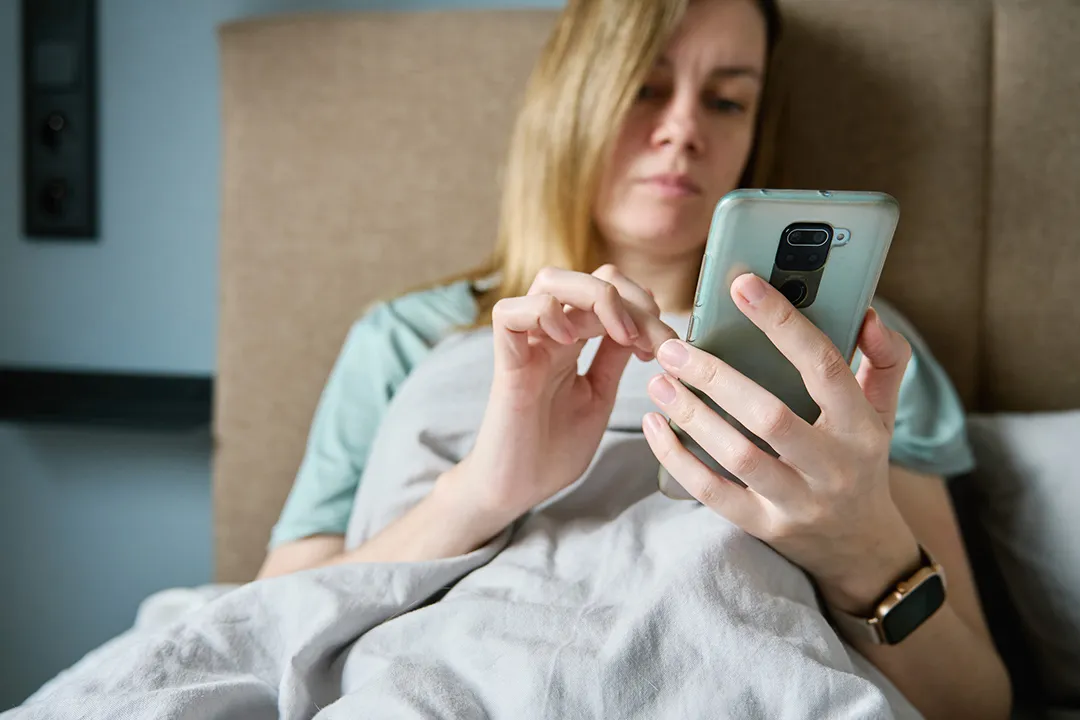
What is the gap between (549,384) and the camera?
29.3 inches

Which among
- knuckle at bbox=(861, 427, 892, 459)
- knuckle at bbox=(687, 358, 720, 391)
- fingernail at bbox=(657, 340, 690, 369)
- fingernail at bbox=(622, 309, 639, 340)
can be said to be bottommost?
knuckle at bbox=(861, 427, 892, 459)

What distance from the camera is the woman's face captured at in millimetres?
938

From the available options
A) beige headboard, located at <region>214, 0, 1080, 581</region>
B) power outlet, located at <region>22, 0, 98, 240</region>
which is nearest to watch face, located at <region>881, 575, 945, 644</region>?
beige headboard, located at <region>214, 0, 1080, 581</region>

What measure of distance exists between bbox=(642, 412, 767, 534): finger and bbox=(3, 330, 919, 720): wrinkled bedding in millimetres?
18

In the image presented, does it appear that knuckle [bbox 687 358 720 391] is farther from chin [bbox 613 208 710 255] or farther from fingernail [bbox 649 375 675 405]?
chin [bbox 613 208 710 255]

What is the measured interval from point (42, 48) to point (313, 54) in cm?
48

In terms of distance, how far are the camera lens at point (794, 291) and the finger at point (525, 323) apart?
160 millimetres

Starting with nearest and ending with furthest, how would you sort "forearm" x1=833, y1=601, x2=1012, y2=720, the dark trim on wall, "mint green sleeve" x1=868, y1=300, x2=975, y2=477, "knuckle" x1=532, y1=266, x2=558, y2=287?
1. "knuckle" x1=532, y1=266, x2=558, y2=287
2. "forearm" x1=833, y1=601, x2=1012, y2=720
3. "mint green sleeve" x1=868, y1=300, x2=975, y2=477
4. the dark trim on wall

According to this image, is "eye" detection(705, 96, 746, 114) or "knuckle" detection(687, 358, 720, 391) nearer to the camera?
"knuckle" detection(687, 358, 720, 391)

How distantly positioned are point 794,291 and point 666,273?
421 millimetres

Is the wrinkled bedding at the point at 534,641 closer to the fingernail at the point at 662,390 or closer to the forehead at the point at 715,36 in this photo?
the fingernail at the point at 662,390

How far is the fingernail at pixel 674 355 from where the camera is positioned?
2.01 feet

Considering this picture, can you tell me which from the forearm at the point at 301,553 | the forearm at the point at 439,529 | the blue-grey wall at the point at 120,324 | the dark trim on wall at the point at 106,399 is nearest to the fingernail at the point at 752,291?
the forearm at the point at 439,529

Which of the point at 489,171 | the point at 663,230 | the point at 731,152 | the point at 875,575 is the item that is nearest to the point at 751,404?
the point at 875,575
